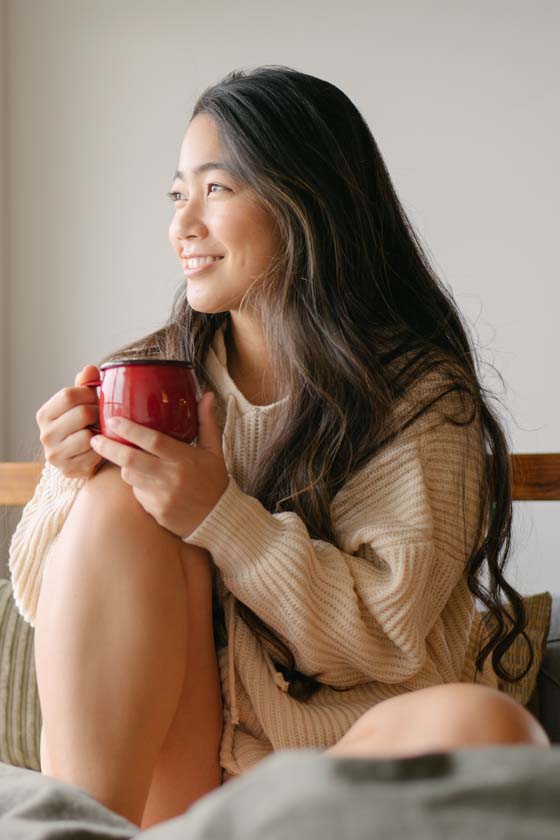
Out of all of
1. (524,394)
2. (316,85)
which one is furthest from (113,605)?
(524,394)

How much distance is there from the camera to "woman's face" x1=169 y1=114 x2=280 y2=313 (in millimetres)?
1265

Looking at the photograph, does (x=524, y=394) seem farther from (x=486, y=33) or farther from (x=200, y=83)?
(x=200, y=83)

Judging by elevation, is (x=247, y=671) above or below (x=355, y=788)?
below

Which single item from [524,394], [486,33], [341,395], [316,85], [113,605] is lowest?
[524,394]

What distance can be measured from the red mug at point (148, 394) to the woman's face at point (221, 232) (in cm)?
25

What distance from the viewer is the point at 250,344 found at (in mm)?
1330

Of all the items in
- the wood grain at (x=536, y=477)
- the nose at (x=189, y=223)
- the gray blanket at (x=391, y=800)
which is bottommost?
the wood grain at (x=536, y=477)

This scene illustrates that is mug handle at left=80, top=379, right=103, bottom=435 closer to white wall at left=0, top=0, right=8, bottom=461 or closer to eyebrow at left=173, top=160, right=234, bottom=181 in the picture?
eyebrow at left=173, top=160, right=234, bottom=181

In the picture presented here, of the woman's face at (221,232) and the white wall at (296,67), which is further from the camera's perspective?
the white wall at (296,67)

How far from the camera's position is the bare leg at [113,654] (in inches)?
35.7

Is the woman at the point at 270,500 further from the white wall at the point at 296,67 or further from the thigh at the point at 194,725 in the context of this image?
the white wall at the point at 296,67

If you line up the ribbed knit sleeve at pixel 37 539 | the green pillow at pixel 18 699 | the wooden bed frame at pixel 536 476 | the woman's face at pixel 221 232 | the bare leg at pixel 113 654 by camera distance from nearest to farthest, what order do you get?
the bare leg at pixel 113 654 < the ribbed knit sleeve at pixel 37 539 < the woman's face at pixel 221 232 < the wooden bed frame at pixel 536 476 < the green pillow at pixel 18 699

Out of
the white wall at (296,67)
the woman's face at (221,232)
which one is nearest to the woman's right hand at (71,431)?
the woman's face at (221,232)

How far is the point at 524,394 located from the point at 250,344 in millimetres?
1379
